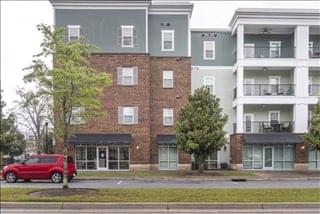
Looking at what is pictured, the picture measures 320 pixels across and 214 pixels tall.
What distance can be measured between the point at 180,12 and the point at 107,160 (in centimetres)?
1384

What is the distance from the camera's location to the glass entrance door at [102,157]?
116 ft

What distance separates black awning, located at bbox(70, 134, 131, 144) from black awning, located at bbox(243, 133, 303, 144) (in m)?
9.68

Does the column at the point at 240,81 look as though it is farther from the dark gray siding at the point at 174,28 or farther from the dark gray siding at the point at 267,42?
the dark gray siding at the point at 174,28

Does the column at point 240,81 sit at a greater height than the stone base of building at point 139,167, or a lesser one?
greater

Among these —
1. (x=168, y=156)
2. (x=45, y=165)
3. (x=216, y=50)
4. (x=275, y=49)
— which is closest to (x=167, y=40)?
(x=216, y=50)

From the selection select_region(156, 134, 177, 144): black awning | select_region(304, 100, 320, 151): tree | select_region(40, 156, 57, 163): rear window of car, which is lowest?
select_region(40, 156, 57, 163): rear window of car

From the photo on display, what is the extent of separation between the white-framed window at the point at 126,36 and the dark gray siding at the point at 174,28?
2109mm

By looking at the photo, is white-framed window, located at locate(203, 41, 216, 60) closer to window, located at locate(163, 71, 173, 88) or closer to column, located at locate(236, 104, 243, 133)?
window, located at locate(163, 71, 173, 88)

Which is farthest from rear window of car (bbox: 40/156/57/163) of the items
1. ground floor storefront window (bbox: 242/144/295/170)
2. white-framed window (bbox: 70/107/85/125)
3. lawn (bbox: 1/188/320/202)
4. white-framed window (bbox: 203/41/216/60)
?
white-framed window (bbox: 203/41/216/60)

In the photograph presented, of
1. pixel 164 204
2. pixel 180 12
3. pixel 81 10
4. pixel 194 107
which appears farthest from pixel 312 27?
pixel 164 204

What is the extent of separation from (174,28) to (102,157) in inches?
490

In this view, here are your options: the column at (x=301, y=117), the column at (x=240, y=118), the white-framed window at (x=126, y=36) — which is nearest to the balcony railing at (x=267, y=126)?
the column at (x=301, y=117)

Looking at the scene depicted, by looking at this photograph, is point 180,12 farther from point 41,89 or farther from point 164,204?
point 164,204

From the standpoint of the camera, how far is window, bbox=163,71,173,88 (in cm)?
3662
